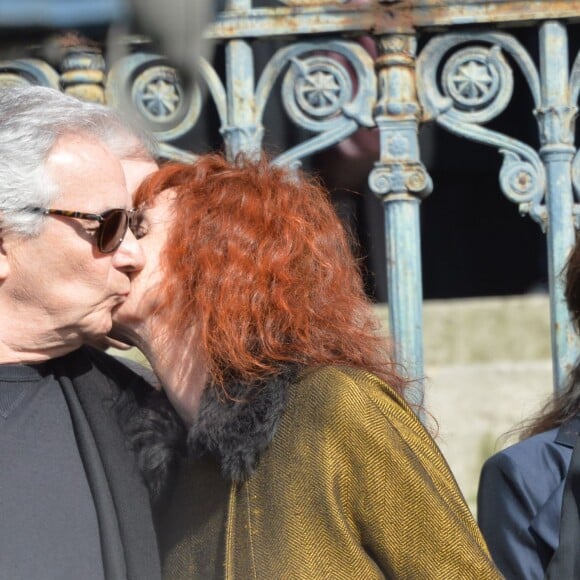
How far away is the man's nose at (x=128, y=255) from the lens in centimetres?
194

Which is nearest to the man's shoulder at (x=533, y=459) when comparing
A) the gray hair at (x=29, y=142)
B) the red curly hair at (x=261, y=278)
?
the red curly hair at (x=261, y=278)

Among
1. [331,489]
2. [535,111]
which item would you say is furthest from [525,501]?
[535,111]

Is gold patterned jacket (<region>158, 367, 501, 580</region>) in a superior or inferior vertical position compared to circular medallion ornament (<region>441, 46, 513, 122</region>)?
inferior

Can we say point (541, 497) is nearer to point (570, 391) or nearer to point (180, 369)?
point (570, 391)

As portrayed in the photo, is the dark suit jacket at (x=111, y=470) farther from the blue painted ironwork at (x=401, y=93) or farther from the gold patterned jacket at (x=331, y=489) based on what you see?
the blue painted ironwork at (x=401, y=93)

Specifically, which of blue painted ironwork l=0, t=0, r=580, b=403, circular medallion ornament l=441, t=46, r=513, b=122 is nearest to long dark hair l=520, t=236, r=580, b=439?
blue painted ironwork l=0, t=0, r=580, b=403

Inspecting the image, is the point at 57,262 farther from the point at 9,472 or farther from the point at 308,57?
the point at 308,57

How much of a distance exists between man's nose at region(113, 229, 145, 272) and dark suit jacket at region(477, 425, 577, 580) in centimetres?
95

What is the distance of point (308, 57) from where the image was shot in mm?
2641

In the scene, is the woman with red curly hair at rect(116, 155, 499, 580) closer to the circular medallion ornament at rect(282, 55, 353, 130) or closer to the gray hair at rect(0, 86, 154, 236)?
the gray hair at rect(0, 86, 154, 236)

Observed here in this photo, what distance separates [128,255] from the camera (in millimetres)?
1940

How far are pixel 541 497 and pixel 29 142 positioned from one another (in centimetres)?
128

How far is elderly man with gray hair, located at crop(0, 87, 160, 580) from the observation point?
6.15 feet

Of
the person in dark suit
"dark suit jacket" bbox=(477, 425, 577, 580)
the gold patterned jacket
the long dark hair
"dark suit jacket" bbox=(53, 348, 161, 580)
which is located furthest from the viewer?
the long dark hair
